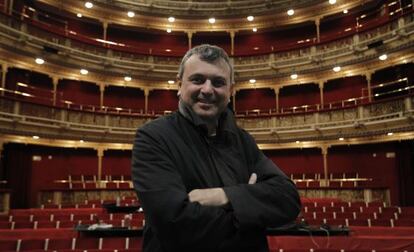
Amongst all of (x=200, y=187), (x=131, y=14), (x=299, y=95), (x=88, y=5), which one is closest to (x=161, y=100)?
(x=131, y=14)

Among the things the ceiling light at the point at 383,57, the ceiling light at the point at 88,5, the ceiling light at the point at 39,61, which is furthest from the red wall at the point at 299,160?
the ceiling light at the point at 88,5

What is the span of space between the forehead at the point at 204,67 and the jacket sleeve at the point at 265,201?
38 centimetres

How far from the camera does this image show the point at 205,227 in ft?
3.23

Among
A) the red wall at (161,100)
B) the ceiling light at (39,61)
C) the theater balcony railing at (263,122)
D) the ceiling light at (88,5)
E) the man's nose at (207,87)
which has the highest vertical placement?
the ceiling light at (88,5)

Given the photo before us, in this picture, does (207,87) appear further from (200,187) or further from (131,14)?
(131,14)

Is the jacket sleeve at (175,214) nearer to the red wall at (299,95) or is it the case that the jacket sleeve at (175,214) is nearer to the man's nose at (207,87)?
the man's nose at (207,87)

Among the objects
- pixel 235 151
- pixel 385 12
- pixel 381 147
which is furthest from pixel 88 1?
pixel 235 151

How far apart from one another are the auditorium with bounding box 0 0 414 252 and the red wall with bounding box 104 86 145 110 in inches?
2.2

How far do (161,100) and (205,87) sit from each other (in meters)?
18.1

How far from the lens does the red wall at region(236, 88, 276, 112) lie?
18703 millimetres

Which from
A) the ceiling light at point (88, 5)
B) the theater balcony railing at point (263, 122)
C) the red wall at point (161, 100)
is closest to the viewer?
the theater balcony railing at point (263, 122)

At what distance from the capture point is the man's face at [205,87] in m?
1.19

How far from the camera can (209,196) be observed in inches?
40.8

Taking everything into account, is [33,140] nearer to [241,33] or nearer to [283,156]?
[283,156]
